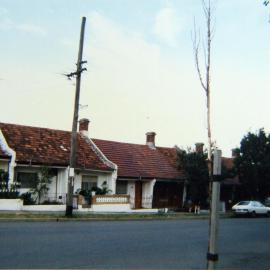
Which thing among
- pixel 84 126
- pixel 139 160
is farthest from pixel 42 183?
pixel 139 160

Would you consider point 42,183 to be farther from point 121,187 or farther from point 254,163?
point 254,163

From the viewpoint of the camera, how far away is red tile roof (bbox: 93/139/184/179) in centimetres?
3609

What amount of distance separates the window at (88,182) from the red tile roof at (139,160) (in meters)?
1.96

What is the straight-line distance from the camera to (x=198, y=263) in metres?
10.9

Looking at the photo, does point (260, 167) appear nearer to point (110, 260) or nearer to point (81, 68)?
point (81, 68)

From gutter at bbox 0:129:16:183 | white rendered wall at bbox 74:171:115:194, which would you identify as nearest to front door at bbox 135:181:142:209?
white rendered wall at bbox 74:171:115:194

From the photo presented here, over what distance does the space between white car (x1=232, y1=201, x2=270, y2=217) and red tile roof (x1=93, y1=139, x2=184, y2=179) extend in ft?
17.6

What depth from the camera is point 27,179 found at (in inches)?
1176

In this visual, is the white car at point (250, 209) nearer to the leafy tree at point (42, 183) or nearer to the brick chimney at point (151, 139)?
the brick chimney at point (151, 139)

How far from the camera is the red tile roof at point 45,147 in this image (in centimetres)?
2961

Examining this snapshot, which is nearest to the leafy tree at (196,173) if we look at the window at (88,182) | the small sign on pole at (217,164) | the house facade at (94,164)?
the house facade at (94,164)

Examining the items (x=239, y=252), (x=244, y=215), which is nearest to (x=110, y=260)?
(x=239, y=252)

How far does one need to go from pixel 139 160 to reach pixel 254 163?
10.0 m

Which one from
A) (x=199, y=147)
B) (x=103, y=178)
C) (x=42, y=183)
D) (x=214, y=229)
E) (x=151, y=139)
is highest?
(x=151, y=139)
